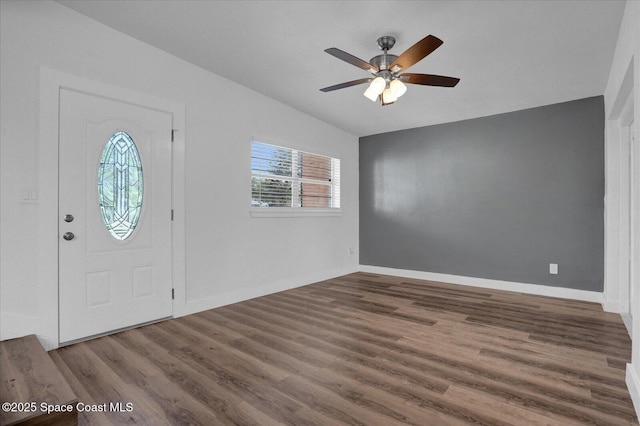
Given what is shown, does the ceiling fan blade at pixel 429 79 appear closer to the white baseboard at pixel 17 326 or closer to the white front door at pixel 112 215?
the white front door at pixel 112 215

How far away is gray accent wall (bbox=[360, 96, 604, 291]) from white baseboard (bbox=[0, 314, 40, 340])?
4764mm

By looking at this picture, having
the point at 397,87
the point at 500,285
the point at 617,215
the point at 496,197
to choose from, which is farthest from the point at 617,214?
the point at 397,87

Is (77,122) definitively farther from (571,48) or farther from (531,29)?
(571,48)

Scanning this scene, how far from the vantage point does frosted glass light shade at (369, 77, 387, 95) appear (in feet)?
8.68

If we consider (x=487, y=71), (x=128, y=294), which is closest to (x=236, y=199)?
(x=128, y=294)

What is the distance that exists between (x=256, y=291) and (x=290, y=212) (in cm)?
124

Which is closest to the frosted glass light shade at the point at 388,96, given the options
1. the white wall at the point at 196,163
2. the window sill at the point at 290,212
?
the white wall at the point at 196,163

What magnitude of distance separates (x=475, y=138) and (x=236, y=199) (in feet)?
11.9

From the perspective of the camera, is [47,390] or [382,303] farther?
[382,303]

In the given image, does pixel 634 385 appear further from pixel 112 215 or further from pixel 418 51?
pixel 112 215

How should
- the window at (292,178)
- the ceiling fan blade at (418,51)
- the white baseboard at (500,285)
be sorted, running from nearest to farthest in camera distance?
the ceiling fan blade at (418,51) → the white baseboard at (500,285) → the window at (292,178)

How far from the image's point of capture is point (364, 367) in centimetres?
234

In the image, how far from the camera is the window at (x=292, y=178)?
4.45m

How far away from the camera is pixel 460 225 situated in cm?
507
